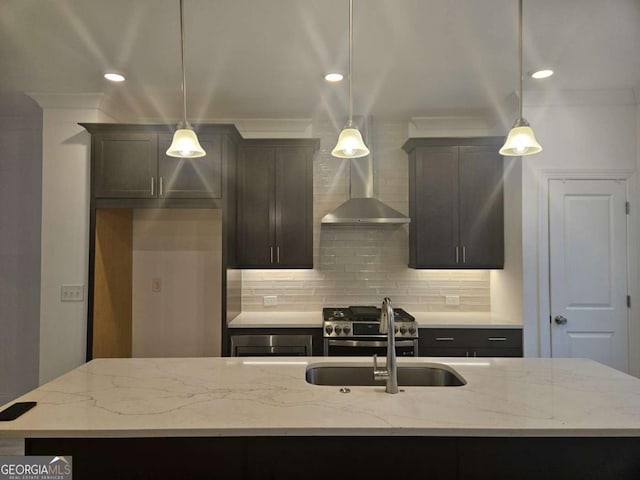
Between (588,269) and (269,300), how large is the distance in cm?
278

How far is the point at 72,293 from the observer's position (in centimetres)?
312

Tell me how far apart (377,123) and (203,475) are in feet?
11.0

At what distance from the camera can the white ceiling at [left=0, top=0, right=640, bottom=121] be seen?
2123 mm

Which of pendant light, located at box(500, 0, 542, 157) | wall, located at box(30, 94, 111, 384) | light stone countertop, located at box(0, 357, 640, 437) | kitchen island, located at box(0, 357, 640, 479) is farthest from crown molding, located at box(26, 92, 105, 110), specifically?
pendant light, located at box(500, 0, 542, 157)

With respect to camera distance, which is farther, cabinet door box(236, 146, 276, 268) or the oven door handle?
cabinet door box(236, 146, 276, 268)

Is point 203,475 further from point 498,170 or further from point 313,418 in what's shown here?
point 498,170

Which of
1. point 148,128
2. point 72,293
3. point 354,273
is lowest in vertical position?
point 72,293

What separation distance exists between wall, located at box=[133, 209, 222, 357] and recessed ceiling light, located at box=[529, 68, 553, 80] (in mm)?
2861

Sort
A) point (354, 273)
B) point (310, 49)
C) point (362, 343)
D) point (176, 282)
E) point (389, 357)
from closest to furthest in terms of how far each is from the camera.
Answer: point (389, 357) < point (310, 49) < point (362, 343) < point (176, 282) < point (354, 273)

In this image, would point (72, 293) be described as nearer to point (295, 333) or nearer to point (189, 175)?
point (189, 175)

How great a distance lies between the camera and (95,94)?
3.14 metres

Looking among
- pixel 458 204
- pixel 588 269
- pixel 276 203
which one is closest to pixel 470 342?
pixel 588 269

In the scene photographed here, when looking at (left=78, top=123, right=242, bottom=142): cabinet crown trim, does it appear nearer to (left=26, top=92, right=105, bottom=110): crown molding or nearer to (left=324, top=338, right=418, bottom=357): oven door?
(left=26, top=92, right=105, bottom=110): crown molding

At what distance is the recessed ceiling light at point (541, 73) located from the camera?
8.98ft
